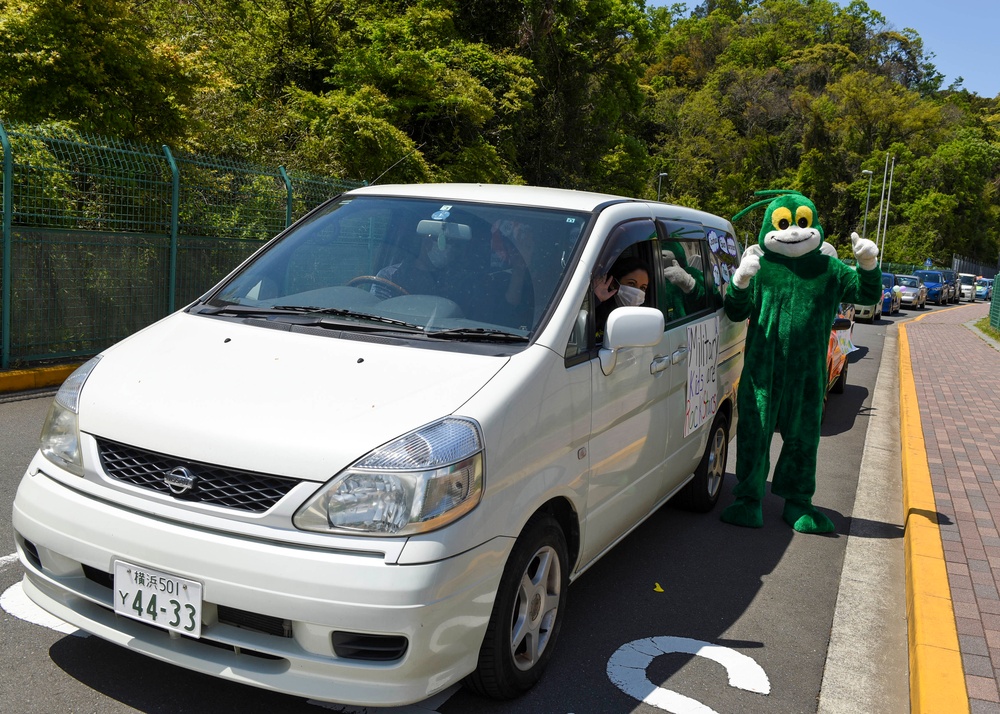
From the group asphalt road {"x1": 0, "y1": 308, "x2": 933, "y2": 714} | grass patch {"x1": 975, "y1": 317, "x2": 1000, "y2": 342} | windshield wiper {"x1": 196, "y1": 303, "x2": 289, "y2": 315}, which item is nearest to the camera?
asphalt road {"x1": 0, "y1": 308, "x2": 933, "y2": 714}

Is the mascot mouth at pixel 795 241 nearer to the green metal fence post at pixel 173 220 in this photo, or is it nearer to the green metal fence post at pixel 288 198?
the green metal fence post at pixel 173 220

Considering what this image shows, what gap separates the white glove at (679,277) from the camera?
489cm

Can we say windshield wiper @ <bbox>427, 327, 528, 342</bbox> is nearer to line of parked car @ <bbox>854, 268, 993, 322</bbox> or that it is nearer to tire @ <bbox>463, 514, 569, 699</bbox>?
tire @ <bbox>463, 514, 569, 699</bbox>

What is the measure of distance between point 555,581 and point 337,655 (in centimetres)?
107

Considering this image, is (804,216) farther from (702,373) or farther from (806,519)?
(806,519)

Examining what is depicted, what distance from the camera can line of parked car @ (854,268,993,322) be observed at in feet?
104

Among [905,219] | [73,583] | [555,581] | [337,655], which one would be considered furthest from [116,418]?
[905,219]

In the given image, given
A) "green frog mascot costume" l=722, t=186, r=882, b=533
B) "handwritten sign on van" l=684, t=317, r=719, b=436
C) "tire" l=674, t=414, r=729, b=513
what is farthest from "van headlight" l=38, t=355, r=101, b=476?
"green frog mascot costume" l=722, t=186, r=882, b=533

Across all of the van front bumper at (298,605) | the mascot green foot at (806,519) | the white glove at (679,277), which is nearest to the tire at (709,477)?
the mascot green foot at (806,519)

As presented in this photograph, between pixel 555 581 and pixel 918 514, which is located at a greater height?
pixel 555 581

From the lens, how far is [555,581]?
3.54 metres

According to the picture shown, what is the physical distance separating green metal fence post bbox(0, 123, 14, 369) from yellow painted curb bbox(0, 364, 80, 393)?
0.25 m

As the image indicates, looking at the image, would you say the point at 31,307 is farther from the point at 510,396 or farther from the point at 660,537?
the point at 510,396

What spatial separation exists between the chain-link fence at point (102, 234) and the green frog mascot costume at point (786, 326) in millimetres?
6723
